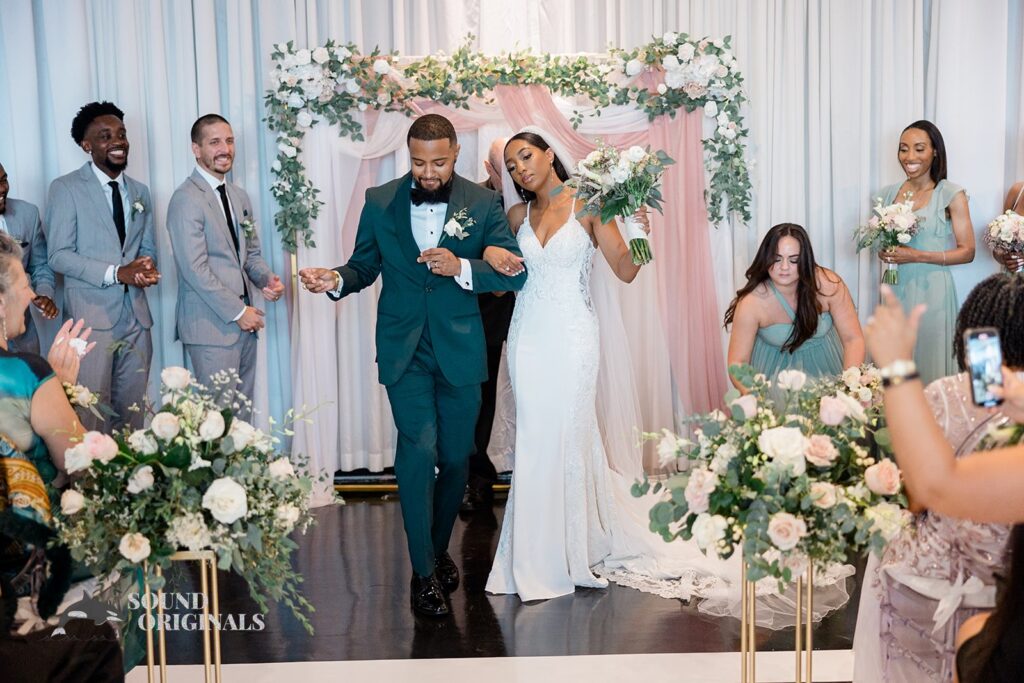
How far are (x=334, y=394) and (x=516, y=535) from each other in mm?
2328

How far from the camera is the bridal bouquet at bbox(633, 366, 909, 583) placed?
2.60 m

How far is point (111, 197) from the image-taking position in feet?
20.1

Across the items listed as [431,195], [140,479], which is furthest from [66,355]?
[431,195]

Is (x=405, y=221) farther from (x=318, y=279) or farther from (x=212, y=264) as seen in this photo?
(x=212, y=264)

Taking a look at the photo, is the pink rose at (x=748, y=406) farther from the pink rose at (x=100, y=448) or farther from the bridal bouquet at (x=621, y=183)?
the bridal bouquet at (x=621, y=183)

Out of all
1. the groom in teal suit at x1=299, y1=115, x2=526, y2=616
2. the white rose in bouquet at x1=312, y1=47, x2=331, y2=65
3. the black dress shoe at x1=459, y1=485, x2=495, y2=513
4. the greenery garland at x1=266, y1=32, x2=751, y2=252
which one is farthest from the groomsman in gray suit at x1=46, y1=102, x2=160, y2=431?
the groom in teal suit at x1=299, y1=115, x2=526, y2=616

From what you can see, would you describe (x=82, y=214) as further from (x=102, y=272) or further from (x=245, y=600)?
(x=245, y=600)

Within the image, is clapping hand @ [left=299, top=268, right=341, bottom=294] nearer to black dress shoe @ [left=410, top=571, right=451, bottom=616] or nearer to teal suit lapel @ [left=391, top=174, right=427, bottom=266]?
teal suit lapel @ [left=391, top=174, right=427, bottom=266]

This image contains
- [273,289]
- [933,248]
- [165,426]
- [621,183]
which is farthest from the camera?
[933,248]

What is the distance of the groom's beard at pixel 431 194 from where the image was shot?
4.50 meters

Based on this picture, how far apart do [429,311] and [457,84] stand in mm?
2503

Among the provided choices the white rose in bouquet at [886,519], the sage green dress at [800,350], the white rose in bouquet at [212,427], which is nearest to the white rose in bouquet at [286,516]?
the white rose in bouquet at [212,427]

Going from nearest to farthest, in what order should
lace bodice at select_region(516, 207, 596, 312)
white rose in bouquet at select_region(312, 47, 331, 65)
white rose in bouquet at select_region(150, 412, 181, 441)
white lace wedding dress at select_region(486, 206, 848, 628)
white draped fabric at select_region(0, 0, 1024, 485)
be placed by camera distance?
1. white rose in bouquet at select_region(150, 412, 181, 441)
2. white lace wedding dress at select_region(486, 206, 848, 628)
3. lace bodice at select_region(516, 207, 596, 312)
4. white rose in bouquet at select_region(312, 47, 331, 65)
5. white draped fabric at select_region(0, 0, 1024, 485)

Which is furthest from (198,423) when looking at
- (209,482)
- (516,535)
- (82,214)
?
(82,214)
